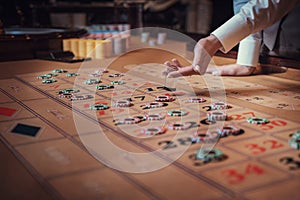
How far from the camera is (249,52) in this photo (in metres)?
1.91

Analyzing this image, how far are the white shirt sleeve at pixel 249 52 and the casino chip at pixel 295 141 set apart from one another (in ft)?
3.11

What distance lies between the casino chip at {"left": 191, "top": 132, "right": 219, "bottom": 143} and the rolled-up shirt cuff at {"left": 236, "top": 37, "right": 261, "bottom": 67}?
3.25ft

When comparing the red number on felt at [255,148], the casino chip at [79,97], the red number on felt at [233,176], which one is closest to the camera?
the red number on felt at [233,176]

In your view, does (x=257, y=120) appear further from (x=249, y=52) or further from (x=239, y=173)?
(x=249, y=52)

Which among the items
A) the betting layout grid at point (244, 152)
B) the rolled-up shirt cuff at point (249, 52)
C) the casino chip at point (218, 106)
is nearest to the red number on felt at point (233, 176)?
the betting layout grid at point (244, 152)

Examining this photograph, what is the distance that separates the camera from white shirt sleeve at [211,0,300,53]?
5.16 ft

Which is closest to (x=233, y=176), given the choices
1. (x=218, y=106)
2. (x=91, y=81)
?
(x=218, y=106)

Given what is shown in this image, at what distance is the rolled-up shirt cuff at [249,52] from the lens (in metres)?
1.89

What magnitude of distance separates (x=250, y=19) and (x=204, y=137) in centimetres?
81

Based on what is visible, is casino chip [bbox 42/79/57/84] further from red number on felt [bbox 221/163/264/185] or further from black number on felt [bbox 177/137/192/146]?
red number on felt [bbox 221/163/264/185]

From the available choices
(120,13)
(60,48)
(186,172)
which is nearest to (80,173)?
(186,172)

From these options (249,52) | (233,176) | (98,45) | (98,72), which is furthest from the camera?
(98,45)

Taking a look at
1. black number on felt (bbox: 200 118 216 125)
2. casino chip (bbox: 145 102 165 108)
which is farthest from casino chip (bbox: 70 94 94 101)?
black number on felt (bbox: 200 118 216 125)

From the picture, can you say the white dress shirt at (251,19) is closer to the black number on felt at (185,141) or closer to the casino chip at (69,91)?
the casino chip at (69,91)
